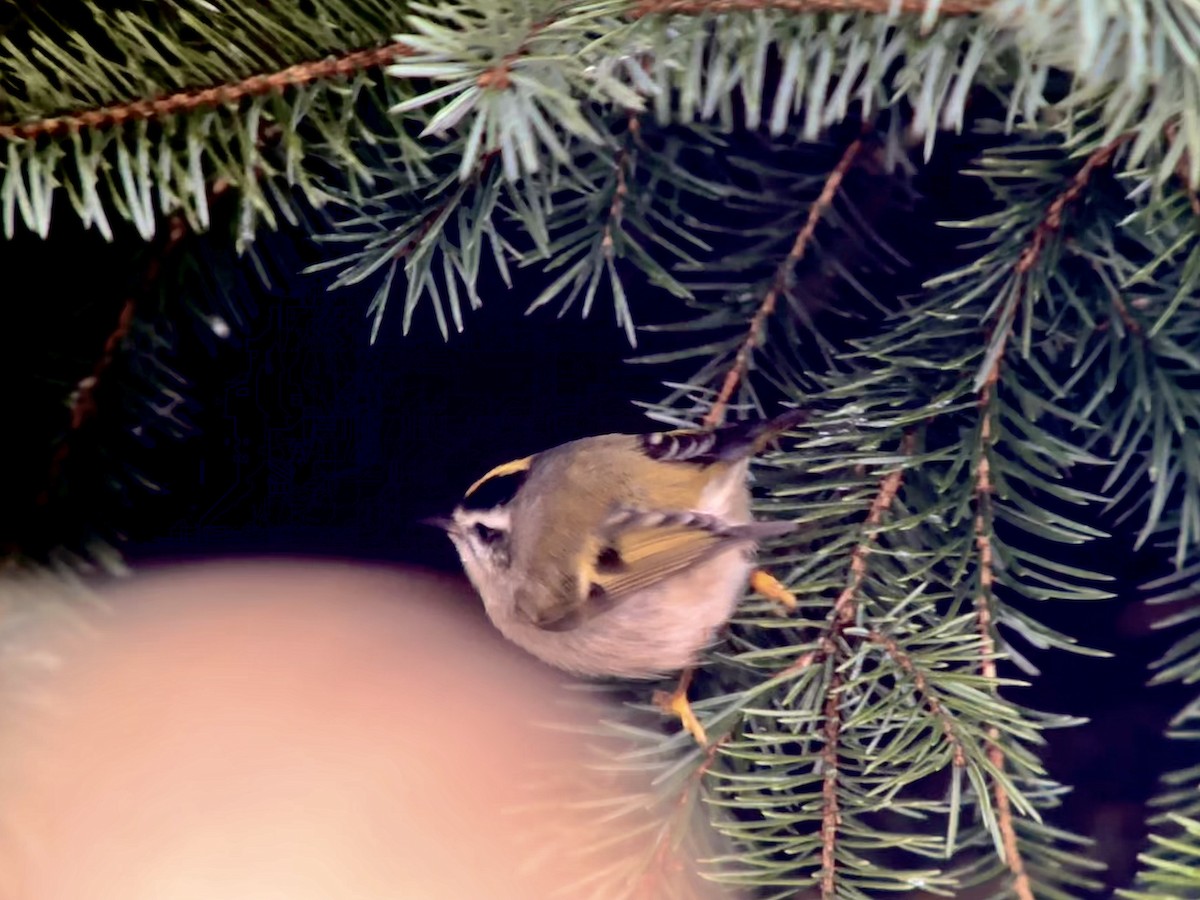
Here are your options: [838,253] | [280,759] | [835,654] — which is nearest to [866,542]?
[835,654]

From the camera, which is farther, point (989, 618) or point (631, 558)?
point (631, 558)

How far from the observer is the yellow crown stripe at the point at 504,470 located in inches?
25.1

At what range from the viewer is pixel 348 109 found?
1.41 ft

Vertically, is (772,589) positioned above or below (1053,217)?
below

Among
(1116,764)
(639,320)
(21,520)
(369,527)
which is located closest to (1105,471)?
(1116,764)

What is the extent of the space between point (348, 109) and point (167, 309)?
0.16 metres

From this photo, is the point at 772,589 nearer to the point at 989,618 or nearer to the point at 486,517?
the point at 989,618

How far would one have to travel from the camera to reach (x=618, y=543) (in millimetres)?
795

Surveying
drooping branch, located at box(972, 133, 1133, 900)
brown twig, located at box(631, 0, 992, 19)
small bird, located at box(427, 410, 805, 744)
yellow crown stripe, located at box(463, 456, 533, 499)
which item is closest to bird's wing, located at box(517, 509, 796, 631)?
small bird, located at box(427, 410, 805, 744)

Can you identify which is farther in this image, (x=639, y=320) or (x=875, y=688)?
(x=639, y=320)

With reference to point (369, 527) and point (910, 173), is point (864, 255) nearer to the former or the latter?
point (910, 173)

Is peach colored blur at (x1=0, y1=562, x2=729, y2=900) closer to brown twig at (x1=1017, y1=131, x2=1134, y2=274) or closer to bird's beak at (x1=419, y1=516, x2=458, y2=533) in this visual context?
bird's beak at (x1=419, y1=516, x2=458, y2=533)

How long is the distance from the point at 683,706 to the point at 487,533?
258 millimetres

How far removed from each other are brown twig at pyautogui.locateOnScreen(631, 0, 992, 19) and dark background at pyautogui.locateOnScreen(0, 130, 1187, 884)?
163 millimetres
